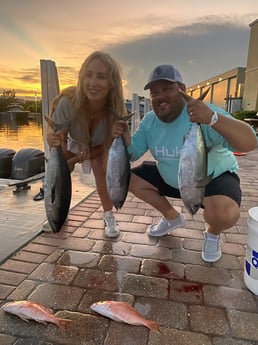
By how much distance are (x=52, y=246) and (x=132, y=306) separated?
1.06 m

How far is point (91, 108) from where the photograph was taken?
95.8 inches

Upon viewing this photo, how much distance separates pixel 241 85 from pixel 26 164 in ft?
73.4

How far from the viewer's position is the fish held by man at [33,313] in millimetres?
1583

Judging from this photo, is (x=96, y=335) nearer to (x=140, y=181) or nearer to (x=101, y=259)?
(x=101, y=259)

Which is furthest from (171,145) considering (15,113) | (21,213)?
(15,113)

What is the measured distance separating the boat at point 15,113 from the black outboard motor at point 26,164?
39.7 meters

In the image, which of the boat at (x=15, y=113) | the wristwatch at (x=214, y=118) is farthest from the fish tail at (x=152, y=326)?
the boat at (x=15, y=113)

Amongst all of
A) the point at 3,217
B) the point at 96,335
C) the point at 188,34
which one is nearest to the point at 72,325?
the point at 96,335

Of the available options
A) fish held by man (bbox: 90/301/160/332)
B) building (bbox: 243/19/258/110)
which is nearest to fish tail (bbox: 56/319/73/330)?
fish held by man (bbox: 90/301/160/332)

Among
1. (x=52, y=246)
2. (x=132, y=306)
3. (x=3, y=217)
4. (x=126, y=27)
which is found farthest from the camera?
(x=126, y=27)

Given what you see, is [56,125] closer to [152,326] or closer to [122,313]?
[122,313]

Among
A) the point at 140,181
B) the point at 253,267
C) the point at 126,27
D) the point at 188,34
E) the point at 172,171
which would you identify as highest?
the point at 126,27

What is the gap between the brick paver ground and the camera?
154 cm

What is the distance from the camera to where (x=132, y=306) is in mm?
1782
